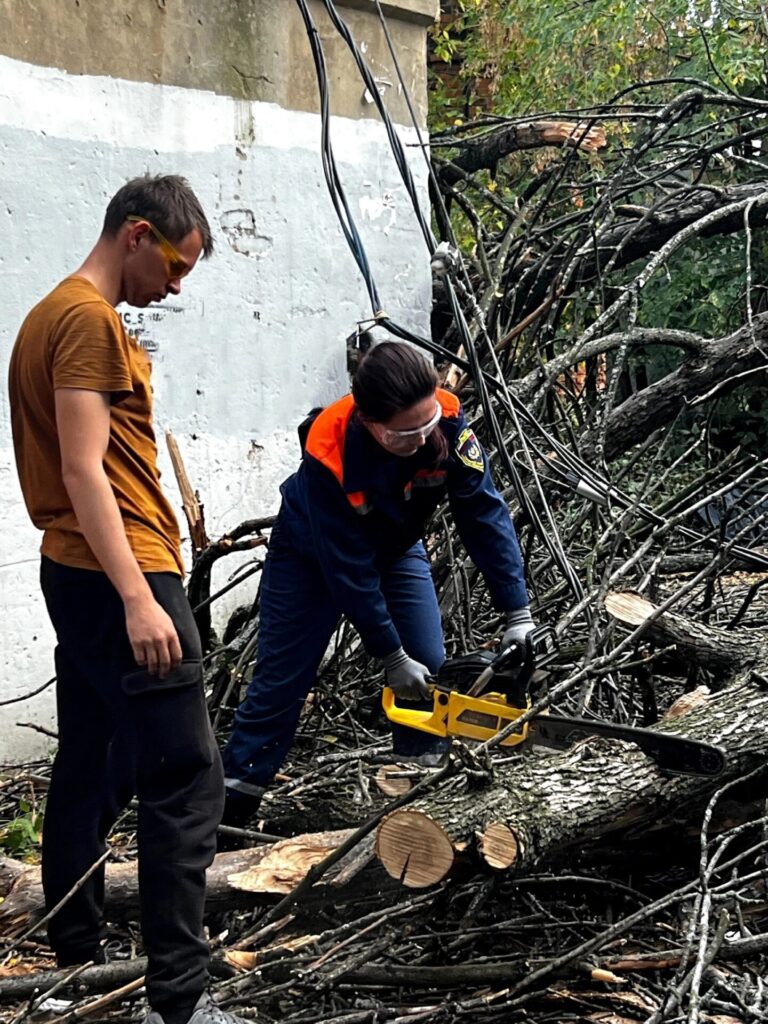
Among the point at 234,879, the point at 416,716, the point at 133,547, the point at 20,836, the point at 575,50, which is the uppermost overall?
the point at 575,50

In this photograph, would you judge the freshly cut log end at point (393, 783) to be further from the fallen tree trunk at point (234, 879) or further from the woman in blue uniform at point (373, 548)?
the fallen tree trunk at point (234, 879)

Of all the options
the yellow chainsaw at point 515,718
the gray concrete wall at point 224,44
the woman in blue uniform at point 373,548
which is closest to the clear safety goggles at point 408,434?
→ the woman in blue uniform at point 373,548

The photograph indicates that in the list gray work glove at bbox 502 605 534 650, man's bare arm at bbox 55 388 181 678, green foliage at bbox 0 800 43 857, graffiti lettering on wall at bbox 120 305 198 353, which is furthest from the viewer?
graffiti lettering on wall at bbox 120 305 198 353

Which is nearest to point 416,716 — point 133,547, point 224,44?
point 133,547

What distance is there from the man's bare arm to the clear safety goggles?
43.5 inches

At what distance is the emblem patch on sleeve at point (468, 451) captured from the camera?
3631mm

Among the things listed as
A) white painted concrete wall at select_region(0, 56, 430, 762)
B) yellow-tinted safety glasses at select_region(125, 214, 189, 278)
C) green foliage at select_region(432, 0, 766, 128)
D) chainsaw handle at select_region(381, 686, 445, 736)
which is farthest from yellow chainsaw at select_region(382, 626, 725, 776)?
green foliage at select_region(432, 0, 766, 128)

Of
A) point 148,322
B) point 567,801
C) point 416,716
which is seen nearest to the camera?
point 567,801

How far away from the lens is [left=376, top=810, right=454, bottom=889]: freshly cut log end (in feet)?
9.45

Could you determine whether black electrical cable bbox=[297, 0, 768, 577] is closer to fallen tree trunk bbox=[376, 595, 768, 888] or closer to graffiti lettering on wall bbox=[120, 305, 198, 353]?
graffiti lettering on wall bbox=[120, 305, 198, 353]

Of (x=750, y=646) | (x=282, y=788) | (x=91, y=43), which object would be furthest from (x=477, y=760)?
(x=91, y=43)

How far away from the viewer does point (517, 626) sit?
3611mm

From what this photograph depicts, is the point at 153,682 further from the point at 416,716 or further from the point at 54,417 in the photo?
the point at 416,716

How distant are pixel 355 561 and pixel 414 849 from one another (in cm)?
95
